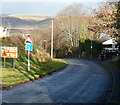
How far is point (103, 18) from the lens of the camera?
2616 centimetres

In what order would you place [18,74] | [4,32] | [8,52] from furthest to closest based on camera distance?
[4,32], [8,52], [18,74]

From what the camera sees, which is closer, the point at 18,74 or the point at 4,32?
the point at 18,74

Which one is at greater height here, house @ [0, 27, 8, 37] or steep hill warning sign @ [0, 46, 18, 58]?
house @ [0, 27, 8, 37]

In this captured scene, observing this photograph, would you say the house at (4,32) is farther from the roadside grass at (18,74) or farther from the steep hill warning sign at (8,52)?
the steep hill warning sign at (8,52)

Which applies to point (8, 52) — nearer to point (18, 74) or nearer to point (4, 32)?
point (18, 74)

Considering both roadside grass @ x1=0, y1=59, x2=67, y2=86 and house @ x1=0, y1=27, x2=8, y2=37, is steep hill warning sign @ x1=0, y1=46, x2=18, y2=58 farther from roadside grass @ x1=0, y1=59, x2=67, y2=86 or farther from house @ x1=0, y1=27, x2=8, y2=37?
house @ x1=0, y1=27, x2=8, y2=37

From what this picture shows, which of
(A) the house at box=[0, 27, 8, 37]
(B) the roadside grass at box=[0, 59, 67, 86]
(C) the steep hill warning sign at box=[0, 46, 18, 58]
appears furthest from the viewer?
(A) the house at box=[0, 27, 8, 37]

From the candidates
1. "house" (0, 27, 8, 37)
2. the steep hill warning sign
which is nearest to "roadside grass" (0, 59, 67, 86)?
the steep hill warning sign

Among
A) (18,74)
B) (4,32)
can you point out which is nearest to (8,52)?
(18,74)

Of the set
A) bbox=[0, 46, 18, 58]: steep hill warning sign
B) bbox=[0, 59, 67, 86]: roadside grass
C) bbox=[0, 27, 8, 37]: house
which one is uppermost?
bbox=[0, 27, 8, 37]: house

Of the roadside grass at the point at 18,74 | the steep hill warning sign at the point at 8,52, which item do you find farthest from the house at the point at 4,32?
the steep hill warning sign at the point at 8,52

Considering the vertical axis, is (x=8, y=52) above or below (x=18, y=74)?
above

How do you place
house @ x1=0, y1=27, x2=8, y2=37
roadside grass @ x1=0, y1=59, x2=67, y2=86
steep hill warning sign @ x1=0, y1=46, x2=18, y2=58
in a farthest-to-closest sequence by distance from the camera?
house @ x1=0, y1=27, x2=8, y2=37 < steep hill warning sign @ x1=0, y1=46, x2=18, y2=58 < roadside grass @ x1=0, y1=59, x2=67, y2=86

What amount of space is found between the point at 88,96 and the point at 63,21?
48897 millimetres
